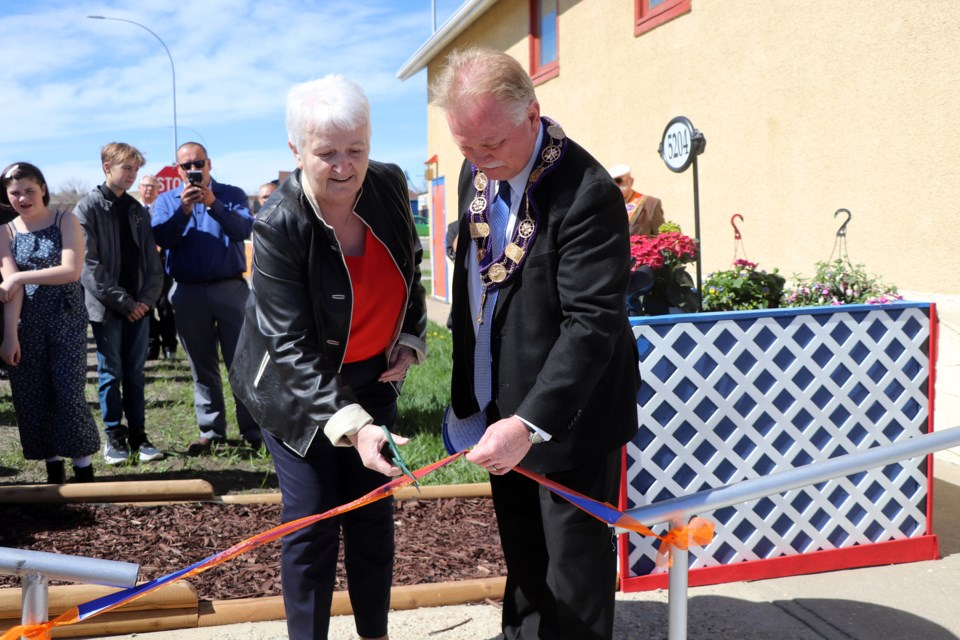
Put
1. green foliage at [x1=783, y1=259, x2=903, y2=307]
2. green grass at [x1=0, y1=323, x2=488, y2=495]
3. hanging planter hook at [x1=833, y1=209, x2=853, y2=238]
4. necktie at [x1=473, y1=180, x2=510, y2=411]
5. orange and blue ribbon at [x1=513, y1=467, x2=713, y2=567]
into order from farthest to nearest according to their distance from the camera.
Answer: hanging planter hook at [x1=833, y1=209, x2=853, y2=238], green grass at [x1=0, y1=323, x2=488, y2=495], green foliage at [x1=783, y1=259, x2=903, y2=307], necktie at [x1=473, y1=180, x2=510, y2=411], orange and blue ribbon at [x1=513, y1=467, x2=713, y2=567]

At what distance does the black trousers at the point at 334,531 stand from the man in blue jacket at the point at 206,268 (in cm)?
328

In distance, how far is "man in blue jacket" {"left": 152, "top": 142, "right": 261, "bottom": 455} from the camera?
18.9 ft

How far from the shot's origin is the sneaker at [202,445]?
5.94m

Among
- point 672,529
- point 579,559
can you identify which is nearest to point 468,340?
point 579,559

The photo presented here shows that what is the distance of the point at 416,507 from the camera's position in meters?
4.62

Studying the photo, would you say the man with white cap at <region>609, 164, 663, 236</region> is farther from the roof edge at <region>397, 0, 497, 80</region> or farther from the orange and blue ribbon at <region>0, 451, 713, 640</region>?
the roof edge at <region>397, 0, 497, 80</region>

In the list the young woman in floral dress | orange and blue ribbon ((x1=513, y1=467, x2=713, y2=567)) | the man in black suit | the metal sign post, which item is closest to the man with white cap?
the metal sign post

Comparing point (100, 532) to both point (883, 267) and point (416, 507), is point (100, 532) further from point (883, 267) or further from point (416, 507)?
point (883, 267)

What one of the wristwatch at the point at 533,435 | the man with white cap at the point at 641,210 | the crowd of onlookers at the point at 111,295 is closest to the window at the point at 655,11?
the man with white cap at the point at 641,210

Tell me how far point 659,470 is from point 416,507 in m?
1.53

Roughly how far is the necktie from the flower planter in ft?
3.73

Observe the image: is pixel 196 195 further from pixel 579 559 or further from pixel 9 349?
pixel 579 559

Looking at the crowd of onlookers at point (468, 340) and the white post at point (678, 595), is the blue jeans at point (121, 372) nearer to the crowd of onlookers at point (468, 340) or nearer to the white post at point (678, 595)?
the crowd of onlookers at point (468, 340)

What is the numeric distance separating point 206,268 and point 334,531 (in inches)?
140
